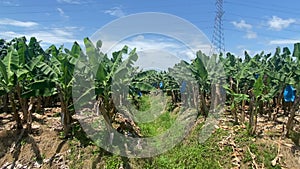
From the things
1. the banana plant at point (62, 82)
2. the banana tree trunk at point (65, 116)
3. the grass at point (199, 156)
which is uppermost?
the banana plant at point (62, 82)

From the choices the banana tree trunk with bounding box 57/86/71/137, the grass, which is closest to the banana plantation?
the banana tree trunk with bounding box 57/86/71/137

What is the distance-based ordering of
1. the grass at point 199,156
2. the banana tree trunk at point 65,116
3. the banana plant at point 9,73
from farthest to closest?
the banana tree trunk at point 65,116, the grass at point 199,156, the banana plant at point 9,73

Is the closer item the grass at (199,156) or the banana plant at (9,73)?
the banana plant at (9,73)

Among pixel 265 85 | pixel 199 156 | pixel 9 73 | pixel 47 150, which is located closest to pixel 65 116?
pixel 47 150

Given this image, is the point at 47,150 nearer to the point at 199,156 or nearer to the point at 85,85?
the point at 85,85

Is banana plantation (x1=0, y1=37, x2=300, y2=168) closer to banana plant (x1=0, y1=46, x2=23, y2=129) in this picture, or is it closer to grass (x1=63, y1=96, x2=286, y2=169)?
banana plant (x1=0, y1=46, x2=23, y2=129)

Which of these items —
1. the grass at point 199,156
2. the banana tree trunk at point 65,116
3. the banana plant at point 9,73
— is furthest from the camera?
the banana tree trunk at point 65,116

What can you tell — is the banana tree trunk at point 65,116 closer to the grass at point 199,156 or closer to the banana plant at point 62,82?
the banana plant at point 62,82

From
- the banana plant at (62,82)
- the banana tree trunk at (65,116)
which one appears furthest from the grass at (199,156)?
the banana plant at (62,82)

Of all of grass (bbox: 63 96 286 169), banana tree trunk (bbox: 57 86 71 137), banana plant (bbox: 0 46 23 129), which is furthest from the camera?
banana tree trunk (bbox: 57 86 71 137)

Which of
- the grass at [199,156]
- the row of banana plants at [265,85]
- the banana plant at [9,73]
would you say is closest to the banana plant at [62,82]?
the banana plant at [9,73]

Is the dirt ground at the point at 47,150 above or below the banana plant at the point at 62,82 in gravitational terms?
below

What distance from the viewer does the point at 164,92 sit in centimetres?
1839

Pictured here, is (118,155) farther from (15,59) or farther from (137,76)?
(15,59)
